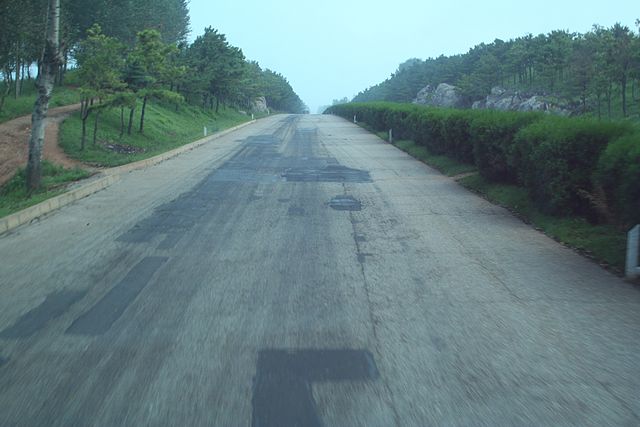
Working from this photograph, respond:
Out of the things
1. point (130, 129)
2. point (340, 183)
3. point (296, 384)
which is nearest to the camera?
point (296, 384)

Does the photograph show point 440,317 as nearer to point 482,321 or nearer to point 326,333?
point 482,321

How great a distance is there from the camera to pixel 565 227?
1003cm

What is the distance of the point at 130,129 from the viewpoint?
96.9ft

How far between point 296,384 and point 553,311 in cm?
316

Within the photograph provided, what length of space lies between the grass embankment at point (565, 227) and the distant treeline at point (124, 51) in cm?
1138

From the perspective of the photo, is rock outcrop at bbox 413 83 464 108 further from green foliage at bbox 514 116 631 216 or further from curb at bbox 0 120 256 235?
green foliage at bbox 514 116 631 216

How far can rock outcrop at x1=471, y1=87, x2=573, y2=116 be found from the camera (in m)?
39.0

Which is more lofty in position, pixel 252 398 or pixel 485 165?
pixel 485 165

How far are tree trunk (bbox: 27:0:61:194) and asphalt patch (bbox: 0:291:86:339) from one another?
31.4 feet

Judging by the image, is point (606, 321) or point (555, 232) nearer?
point (606, 321)

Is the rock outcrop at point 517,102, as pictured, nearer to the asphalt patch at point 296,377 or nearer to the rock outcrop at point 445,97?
the rock outcrop at point 445,97

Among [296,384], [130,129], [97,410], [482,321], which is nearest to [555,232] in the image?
[482,321]

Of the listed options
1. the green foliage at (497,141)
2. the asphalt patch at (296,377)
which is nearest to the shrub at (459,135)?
the green foliage at (497,141)

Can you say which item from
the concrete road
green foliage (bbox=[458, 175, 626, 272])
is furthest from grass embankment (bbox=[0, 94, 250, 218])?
green foliage (bbox=[458, 175, 626, 272])
